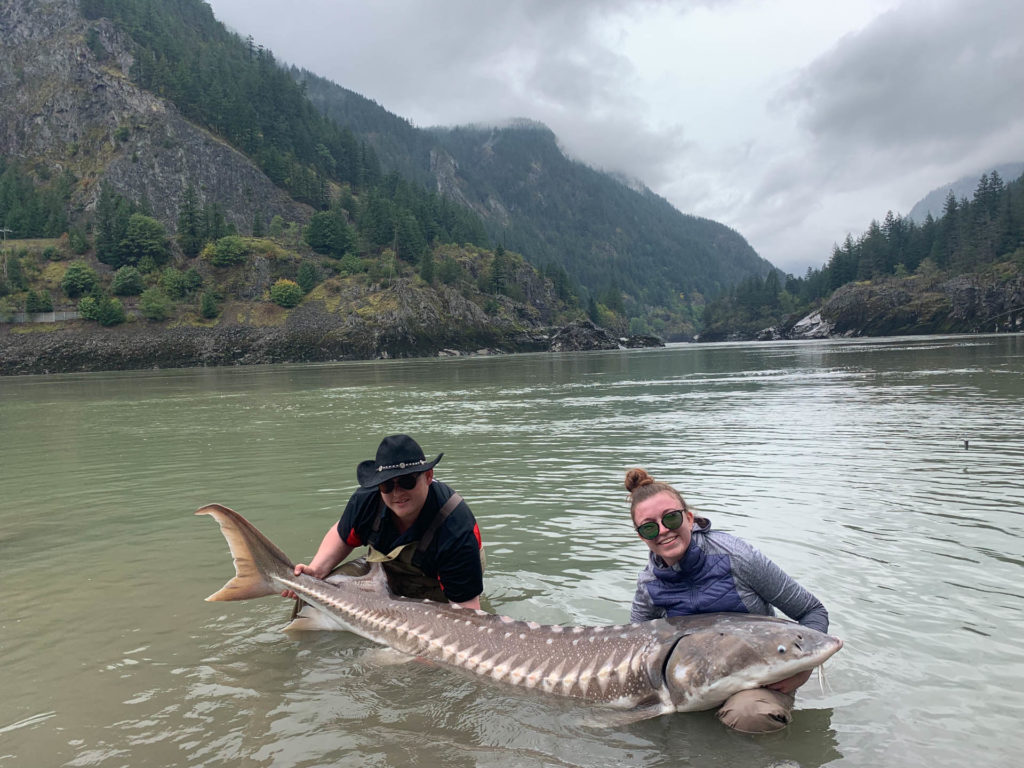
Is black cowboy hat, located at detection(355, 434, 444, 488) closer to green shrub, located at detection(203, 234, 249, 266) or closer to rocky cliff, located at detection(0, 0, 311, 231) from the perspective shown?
green shrub, located at detection(203, 234, 249, 266)

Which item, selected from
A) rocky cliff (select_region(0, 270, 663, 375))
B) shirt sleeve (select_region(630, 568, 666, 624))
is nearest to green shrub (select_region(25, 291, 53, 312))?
rocky cliff (select_region(0, 270, 663, 375))

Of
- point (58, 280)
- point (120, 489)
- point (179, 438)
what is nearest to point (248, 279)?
point (58, 280)

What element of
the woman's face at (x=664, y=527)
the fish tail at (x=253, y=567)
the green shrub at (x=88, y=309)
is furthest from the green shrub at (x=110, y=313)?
the woman's face at (x=664, y=527)

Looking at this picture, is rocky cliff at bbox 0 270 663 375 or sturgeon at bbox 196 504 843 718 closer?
sturgeon at bbox 196 504 843 718

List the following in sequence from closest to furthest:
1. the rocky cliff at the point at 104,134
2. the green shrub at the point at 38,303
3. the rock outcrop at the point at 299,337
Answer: the rock outcrop at the point at 299,337
the green shrub at the point at 38,303
the rocky cliff at the point at 104,134

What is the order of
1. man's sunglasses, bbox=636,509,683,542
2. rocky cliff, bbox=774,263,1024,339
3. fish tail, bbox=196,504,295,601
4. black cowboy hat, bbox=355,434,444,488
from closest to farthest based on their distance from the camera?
man's sunglasses, bbox=636,509,683,542, black cowboy hat, bbox=355,434,444,488, fish tail, bbox=196,504,295,601, rocky cliff, bbox=774,263,1024,339

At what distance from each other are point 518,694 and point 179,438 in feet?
58.8

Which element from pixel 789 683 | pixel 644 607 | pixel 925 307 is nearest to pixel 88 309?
pixel 644 607

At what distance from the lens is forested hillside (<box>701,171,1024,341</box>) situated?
118500mm

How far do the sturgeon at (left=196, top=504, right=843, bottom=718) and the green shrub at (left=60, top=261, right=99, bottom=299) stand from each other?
373ft

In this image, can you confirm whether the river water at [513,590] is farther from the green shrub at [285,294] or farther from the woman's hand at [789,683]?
the green shrub at [285,294]

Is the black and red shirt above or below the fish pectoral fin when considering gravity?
above

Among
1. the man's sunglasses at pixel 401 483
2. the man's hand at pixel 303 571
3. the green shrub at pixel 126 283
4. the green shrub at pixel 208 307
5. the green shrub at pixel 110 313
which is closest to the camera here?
the man's sunglasses at pixel 401 483

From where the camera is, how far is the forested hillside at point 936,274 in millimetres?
118500
